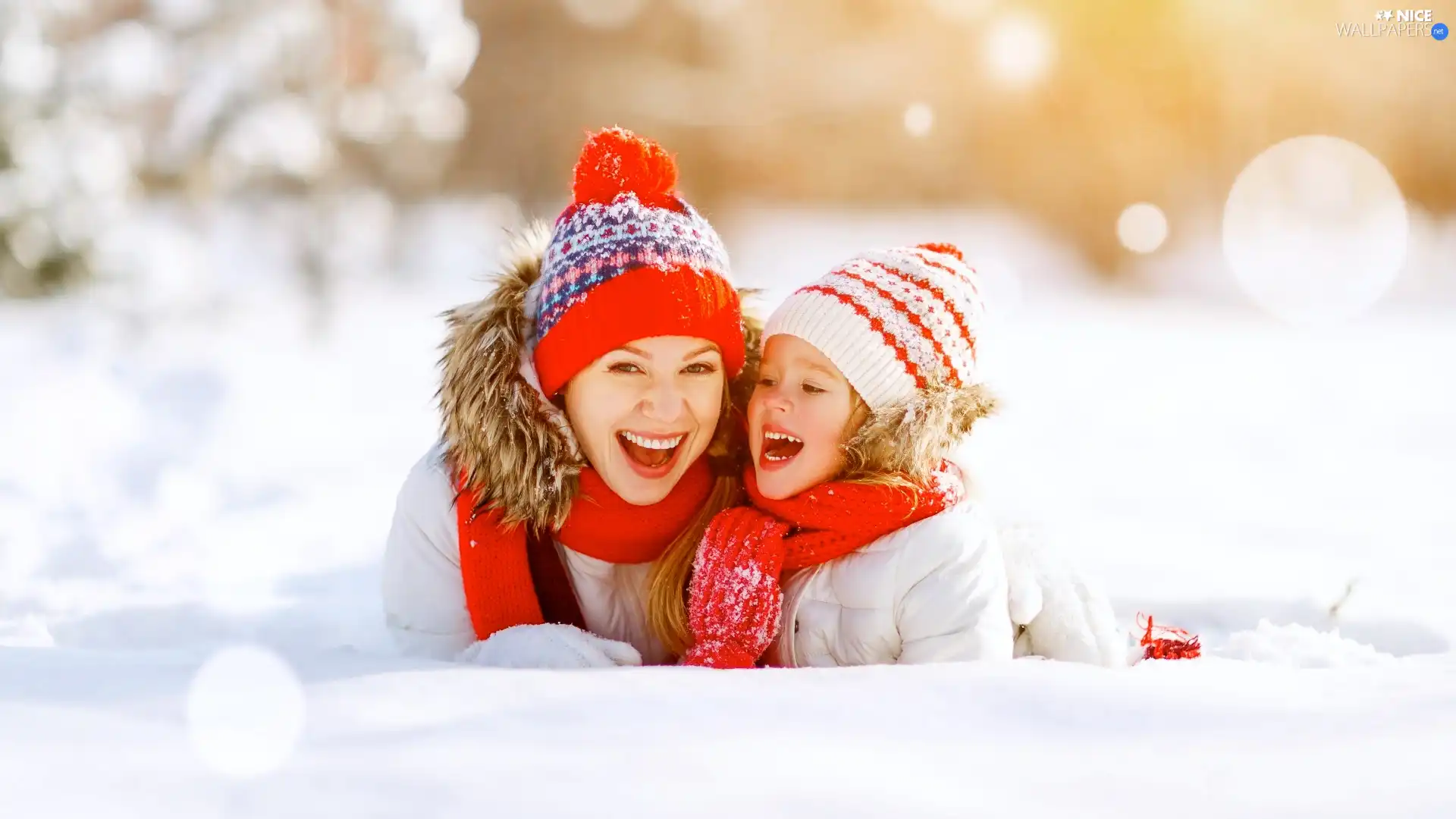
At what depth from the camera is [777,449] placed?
2428mm

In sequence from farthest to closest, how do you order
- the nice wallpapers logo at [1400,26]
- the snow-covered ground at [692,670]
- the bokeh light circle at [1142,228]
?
the bokeh light circle at [1142,228], the nice wallpapers logo at [1400,26], the snow-covered ground at [692,670]

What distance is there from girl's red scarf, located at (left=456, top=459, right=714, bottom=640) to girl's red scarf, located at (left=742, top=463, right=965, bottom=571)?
0.81 feet

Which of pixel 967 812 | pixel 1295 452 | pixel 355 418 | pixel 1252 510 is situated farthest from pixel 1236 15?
pixel 967 812

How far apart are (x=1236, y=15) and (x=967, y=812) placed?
1275 cm

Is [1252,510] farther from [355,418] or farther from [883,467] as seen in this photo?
[355,418]

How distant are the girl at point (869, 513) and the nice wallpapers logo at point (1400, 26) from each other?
1094cm

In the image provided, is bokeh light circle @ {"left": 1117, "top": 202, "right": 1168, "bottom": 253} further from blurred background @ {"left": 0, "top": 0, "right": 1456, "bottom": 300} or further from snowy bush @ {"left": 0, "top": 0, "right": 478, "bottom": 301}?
snowy bush @ {"left": 0, "top": 0, "right": 478, "bottom": 301}

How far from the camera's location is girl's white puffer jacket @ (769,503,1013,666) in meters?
2.20

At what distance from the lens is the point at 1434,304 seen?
11.2 meters

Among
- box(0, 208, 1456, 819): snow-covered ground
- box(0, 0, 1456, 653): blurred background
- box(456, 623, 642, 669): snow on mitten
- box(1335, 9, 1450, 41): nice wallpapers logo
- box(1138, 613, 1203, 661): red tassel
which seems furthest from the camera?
box(1335, 9, 1450, 41): nice wallpapers logo

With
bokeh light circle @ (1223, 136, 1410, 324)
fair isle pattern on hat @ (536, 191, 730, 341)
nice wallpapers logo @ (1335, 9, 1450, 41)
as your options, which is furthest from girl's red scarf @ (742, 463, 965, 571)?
nice wallpapers logo @ (1335, 9, 1450, 41)

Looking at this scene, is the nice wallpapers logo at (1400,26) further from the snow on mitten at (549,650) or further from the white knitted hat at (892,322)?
the snow on mitten at (549,650)

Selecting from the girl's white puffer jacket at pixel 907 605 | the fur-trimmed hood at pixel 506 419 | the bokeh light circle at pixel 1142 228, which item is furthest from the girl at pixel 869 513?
the bokeh light circle at pixel 1142 228

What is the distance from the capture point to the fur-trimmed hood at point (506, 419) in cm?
233
